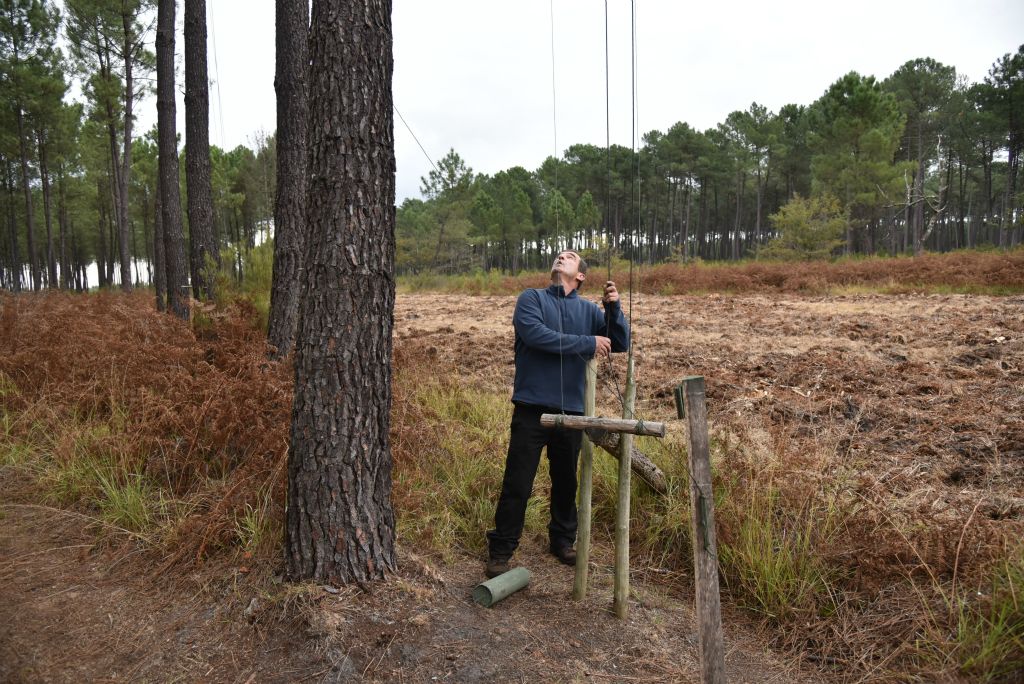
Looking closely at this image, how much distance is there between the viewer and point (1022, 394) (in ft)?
20.0

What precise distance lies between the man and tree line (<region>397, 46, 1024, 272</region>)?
79.0 feet

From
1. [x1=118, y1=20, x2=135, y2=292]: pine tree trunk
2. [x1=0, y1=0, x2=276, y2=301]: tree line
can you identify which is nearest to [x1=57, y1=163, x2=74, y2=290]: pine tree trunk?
[x1=0, y1=0, x2=276, y2=301]: tree line

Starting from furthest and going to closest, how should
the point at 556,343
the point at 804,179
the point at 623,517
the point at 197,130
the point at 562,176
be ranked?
1. the point at 562,176
2. the point at 804,179
3. the point at 197,130
4. the point at 556,343
5. the point at 623,517

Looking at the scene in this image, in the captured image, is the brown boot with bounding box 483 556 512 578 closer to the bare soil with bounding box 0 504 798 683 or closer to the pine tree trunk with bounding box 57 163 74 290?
the bare soil with bounding box 0 504 798 683

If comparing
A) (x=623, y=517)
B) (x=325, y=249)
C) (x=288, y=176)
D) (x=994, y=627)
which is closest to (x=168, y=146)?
(x=288, y=176)

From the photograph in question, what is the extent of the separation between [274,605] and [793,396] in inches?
217

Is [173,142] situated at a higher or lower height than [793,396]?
higher

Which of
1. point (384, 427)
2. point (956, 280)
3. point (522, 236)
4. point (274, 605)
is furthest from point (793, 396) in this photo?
point (522, 236)

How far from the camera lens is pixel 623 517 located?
10.9ft

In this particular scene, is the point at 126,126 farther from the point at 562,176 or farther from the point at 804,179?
the point at 804,179

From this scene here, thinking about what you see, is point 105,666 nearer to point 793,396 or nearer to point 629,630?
point 629,630

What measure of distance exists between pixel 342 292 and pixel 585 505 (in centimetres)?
177

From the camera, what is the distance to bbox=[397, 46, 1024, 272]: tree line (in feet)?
106

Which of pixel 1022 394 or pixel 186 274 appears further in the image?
pixel 186 274
